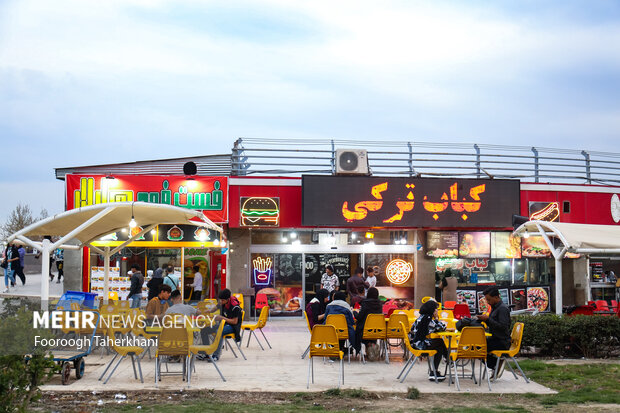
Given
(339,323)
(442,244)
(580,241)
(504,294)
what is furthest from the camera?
(442,244)

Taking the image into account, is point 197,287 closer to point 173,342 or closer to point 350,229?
point 350,229

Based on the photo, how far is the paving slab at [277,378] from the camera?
1006 cm

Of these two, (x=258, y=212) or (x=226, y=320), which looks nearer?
(x=226, y=320)

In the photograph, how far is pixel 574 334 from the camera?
13.2 meters

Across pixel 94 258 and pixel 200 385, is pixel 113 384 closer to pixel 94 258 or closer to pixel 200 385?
pixel 200 385

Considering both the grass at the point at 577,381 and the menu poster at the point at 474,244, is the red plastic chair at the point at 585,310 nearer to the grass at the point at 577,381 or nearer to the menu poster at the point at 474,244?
the grass at the point at 577,381

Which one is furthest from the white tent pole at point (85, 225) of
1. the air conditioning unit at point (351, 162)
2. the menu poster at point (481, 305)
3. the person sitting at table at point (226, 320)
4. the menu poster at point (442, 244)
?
the menu poster at point (442, 244)

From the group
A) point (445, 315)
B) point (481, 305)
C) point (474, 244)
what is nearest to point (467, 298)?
point (481, 305)

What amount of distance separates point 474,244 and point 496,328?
11.1 m

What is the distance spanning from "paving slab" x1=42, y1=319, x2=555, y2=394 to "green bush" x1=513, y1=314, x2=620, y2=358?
174 cm

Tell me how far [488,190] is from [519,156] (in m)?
2.56

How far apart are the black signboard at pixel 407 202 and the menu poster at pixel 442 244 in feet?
2.96

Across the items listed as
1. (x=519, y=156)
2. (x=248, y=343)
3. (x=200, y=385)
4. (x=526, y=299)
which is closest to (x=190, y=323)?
(x=200, y=385)

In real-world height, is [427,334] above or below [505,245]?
below
